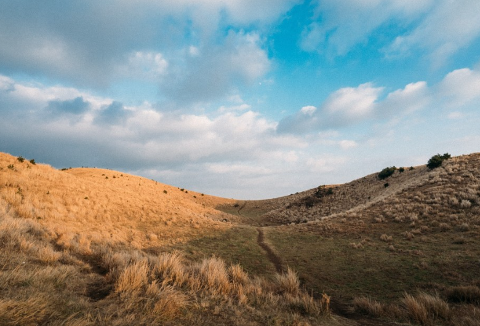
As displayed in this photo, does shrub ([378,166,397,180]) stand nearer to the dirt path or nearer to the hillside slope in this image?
the hillside slope

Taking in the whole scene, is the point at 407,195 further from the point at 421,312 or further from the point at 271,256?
the point at 421,312

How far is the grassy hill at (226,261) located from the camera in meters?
5.29

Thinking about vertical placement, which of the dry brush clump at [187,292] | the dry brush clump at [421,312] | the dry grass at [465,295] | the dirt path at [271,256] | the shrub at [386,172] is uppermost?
the shrub at [386,172]

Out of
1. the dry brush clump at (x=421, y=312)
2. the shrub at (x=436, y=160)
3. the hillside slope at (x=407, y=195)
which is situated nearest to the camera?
the dry brush clump at (x=421, y=312)

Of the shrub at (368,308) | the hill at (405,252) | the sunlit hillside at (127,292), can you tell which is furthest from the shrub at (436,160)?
the sunlit hillside at (127,292)

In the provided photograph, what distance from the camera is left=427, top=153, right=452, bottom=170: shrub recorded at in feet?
125

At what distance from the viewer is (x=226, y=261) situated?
15.8 metres

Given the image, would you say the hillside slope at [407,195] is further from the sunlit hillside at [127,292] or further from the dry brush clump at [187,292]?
the sunlit hillside at [127,292]

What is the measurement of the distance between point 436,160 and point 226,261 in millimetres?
42112

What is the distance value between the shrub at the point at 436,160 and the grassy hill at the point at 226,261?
7.10ft

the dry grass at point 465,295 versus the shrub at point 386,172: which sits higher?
the shrub at point 386,172

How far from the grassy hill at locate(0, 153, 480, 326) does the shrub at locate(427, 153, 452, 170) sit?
2.16m

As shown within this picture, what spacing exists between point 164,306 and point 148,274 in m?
2.35

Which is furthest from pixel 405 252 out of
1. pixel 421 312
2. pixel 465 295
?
pixel 421 312
